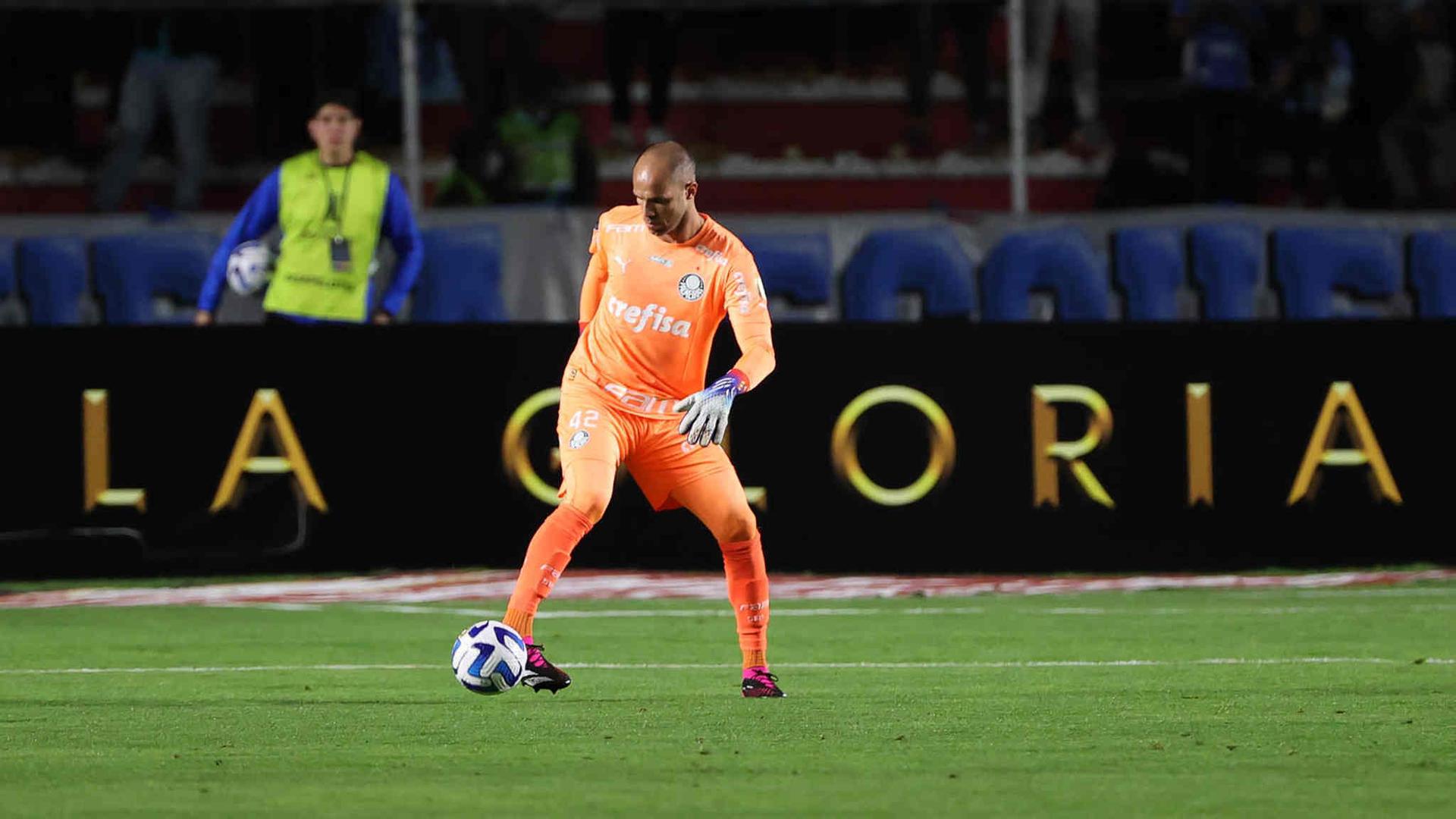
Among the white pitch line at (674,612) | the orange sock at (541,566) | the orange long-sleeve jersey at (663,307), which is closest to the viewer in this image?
the orange sock at (541,566)

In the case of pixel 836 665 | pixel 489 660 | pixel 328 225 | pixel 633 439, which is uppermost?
pixel 328 225

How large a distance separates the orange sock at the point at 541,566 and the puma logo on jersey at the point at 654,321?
2.31 ft

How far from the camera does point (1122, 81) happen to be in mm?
17781

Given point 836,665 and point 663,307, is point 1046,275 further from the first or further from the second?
point 663,307

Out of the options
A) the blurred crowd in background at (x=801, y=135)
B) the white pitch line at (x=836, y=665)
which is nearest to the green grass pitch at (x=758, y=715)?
the white pitch line at (x=836, y=665)

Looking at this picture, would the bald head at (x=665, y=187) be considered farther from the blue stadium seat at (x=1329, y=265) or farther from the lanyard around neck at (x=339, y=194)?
the blue stadium seat at (x=1329, y=265)

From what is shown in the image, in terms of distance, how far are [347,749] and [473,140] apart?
978 cm

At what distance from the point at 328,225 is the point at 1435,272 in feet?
21.7

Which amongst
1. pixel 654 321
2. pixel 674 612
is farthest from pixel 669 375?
pixel 674 612

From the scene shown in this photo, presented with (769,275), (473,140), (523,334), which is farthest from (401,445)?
(473,140)

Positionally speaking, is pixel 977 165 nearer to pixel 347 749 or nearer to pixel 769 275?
pixel 769 275

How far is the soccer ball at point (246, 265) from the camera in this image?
13.0 meters

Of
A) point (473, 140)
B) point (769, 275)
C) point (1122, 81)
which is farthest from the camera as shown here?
point (1122, 81)

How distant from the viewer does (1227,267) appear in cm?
1500
